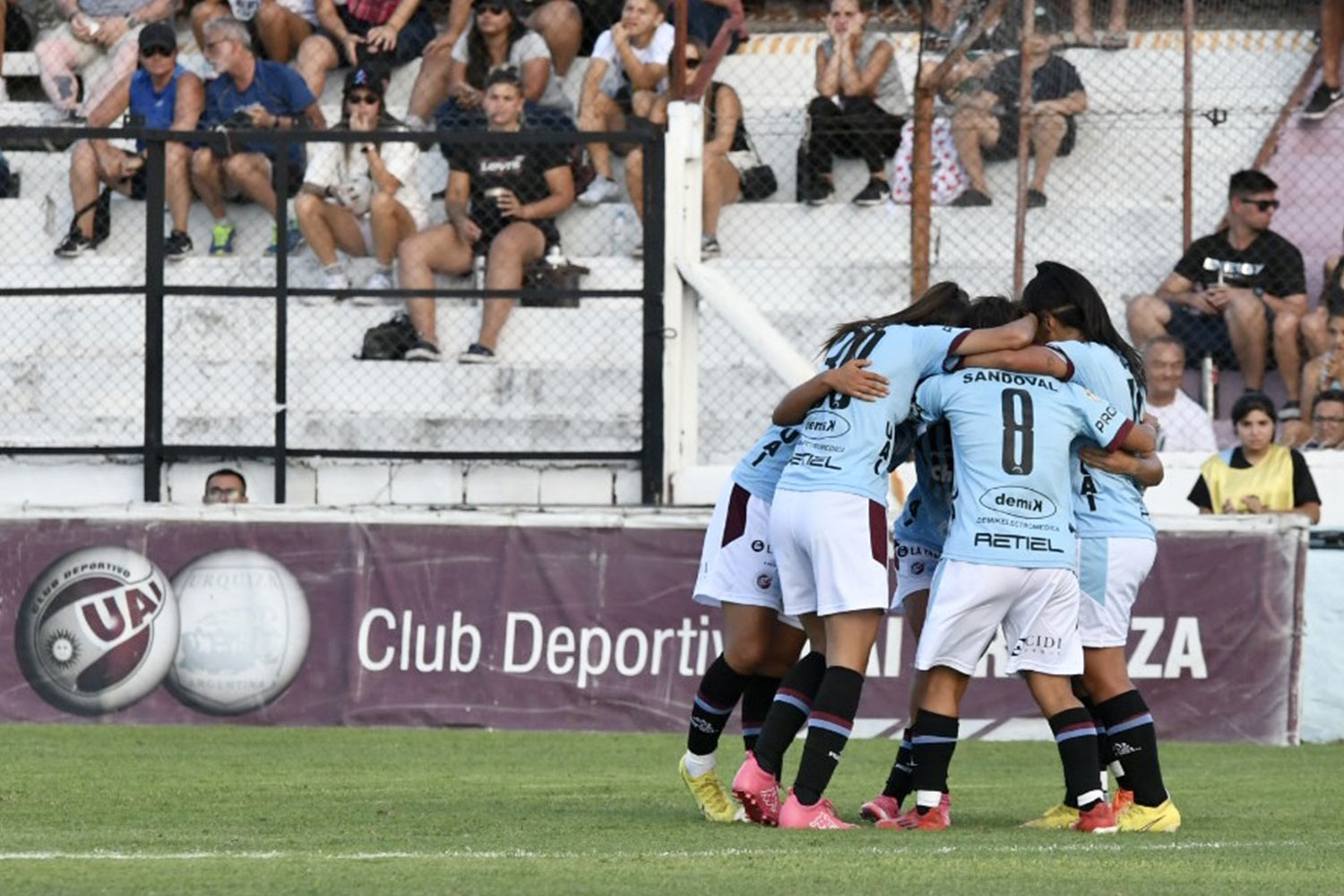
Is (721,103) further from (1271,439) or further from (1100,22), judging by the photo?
(1271,439)

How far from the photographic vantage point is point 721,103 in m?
15.2

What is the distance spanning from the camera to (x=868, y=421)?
24.0 ft

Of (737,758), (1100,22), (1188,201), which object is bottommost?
(737,758)

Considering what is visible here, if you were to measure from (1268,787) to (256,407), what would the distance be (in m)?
7.08

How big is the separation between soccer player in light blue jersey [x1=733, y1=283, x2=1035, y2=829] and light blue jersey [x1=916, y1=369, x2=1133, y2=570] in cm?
13

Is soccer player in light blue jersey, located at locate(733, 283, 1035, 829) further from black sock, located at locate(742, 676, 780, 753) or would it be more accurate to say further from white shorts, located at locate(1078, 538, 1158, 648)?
white shorts, located at locate(1078, 538, 1158, 648)

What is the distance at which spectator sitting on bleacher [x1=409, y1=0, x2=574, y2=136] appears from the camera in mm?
15688

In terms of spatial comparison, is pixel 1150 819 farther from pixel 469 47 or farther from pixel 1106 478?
pixel 469 47

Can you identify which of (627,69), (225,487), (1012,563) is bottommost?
(225,487)

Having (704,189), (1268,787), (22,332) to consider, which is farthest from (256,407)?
(1268,787)

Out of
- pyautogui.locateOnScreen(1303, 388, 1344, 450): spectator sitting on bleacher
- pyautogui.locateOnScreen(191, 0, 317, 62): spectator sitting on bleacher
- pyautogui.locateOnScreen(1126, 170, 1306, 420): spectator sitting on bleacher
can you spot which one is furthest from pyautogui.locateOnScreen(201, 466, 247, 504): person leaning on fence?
pyautogui.locateOnScreen(1303, 388, 1344, 450): spectator sitting on bleacher

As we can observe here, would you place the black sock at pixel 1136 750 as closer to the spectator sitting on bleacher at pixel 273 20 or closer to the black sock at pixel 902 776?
the black sock at pixel 902 776

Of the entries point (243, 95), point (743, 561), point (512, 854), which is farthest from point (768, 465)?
point (243, 95)

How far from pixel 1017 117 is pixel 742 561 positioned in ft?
26.9
